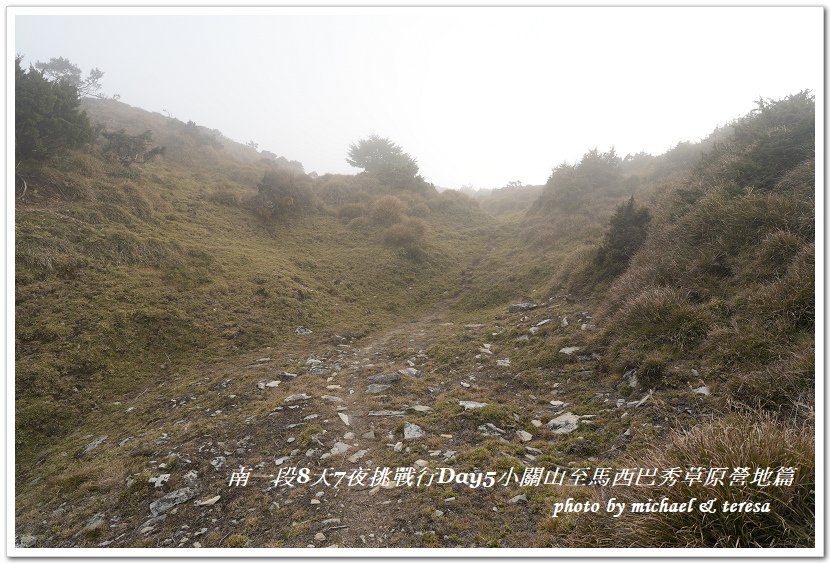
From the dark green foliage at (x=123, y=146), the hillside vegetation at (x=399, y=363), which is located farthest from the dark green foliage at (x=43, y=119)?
the dark green foliage at (x=123, y=146)

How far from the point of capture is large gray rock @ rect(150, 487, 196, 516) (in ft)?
15.9

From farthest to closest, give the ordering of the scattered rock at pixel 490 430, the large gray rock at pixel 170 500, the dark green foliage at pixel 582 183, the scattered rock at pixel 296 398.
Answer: the dark green foliage at pixel 582 183, the scattered rock at pixel 296 398, the scattered rock at pixel 490 430, the large gray rock at pixel 170 500

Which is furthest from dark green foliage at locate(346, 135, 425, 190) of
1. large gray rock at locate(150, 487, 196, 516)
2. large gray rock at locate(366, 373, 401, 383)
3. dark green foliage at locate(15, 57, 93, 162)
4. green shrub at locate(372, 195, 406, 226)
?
large gray rock at locate(150, 487, 196, 516)

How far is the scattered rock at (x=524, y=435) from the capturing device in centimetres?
576

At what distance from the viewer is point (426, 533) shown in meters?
3.92

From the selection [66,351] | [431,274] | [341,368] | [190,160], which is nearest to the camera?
[66,351]

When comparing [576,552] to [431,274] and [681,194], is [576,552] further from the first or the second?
[431,274]

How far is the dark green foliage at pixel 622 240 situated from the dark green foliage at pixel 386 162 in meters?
23.5

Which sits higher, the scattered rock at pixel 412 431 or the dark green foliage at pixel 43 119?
the dark green foliage at pixel 43 119

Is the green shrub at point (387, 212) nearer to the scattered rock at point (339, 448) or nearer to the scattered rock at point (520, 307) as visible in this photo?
the scattered rock at point (520, 307)

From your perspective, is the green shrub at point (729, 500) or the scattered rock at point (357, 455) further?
the scattered rock at point (357, 455)

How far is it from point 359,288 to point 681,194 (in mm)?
12742

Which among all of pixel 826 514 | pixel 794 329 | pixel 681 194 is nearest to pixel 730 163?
pixel 681 194

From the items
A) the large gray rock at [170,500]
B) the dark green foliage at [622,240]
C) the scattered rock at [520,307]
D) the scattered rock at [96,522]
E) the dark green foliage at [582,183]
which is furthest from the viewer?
the dark green foliage at [582,183]
